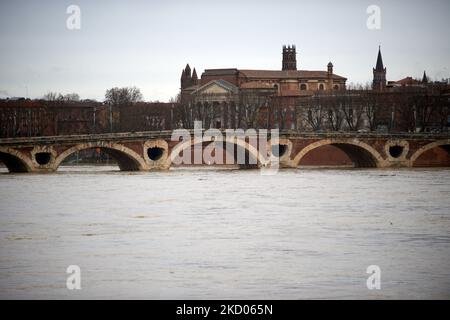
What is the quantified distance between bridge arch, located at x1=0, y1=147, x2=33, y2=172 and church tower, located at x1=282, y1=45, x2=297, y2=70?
77650mm

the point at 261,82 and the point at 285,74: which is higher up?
the point at 285,74

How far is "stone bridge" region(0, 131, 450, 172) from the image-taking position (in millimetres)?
50875

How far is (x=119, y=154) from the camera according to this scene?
5506 centimetres

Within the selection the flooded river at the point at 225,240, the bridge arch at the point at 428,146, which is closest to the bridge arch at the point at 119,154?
the flooded river at the point at 225,240

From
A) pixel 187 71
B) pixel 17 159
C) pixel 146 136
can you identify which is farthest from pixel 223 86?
pixel 17 159

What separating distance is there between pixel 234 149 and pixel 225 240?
36109mm

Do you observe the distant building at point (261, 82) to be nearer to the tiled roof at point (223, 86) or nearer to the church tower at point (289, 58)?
the tiled roof at point (223, 86)

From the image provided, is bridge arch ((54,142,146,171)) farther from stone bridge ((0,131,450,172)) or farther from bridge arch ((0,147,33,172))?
bridge arch ((0,147,33,172))

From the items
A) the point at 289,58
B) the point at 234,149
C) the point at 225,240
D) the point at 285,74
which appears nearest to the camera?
the point at 225,240

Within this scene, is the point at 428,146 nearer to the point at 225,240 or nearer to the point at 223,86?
the point at 225,240

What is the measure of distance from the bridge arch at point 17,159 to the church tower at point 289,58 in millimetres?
→ 77650

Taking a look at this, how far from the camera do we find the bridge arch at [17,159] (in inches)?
1949

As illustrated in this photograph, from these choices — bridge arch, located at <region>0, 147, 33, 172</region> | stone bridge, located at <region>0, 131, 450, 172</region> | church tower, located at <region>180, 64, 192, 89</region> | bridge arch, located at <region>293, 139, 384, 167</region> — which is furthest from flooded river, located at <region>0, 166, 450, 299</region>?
church tower, located at <region>180, 64, 192, 89</region>
